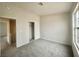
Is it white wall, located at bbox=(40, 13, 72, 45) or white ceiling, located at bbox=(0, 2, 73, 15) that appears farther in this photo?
white wall, located at bbox=(40, 13, 72, 45)

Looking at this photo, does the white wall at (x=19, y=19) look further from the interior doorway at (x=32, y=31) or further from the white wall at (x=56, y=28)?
the white wall at (x=56, y=28)

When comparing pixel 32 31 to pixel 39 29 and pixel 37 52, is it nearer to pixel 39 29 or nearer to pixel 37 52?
pixel 39 29

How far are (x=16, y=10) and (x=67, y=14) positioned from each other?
3389 millimetres

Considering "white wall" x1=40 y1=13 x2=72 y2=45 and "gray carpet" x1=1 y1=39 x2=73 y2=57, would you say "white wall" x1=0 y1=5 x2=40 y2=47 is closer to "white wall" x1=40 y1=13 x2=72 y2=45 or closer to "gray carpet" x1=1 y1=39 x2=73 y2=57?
"gray carpet" x1=1 y1=39 x2=73 y2=57

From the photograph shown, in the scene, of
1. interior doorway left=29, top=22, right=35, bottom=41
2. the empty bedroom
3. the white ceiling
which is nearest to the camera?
the white ceiling

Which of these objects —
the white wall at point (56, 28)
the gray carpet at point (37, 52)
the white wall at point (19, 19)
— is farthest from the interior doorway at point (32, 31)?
the gray carpet at point (37, 52)

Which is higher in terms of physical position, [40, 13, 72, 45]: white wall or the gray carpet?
[40, 13, 72, 45]: white wall

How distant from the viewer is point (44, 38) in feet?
21.8

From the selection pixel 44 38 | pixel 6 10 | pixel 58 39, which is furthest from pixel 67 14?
pixel 6 10

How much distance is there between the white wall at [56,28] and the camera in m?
5.07

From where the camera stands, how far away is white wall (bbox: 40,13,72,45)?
5.07 metres

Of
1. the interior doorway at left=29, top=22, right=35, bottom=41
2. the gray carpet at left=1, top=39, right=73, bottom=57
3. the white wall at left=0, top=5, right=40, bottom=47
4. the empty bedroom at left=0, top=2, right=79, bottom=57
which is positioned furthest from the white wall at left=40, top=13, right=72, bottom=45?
the white wall at left=0, top=5, right=40, bottom=47

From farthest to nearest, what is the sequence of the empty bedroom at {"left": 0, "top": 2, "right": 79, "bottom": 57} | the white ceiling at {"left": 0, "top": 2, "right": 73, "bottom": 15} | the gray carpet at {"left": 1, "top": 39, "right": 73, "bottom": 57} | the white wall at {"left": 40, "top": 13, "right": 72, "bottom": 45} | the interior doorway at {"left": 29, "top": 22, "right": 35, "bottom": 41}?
the interior doorway at {"left": 29, "top": 22, "right": 35, "bottom": 41} → the white wall at {"left": 40, "top": 13, "right": 72, "bottom": 45} → the empty bedroom at {"left": 0, "top": 2, "right": 79, "bottom": 57} → the gray carpet at {"left": 1, "top": 39, "right": 73, "bottom": 57} → the white ceiling at {"left": 0, "top": 2, "right": 73, "bottom": 15}

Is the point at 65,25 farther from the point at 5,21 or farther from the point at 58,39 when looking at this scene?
the point at 5,21
